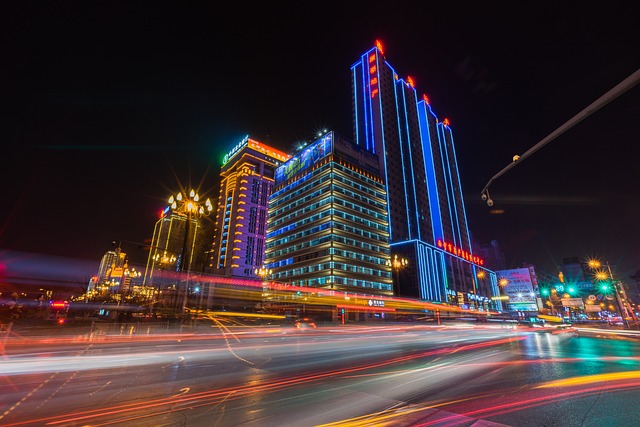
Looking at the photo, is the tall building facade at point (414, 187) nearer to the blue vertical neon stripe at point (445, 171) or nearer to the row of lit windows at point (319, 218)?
the blue vertical neon stripe at point (445, 171)

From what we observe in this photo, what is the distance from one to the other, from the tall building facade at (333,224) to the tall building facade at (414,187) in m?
7.57

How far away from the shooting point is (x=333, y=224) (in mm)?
77812

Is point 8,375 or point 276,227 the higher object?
point 276,227

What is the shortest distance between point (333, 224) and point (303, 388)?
69975mm

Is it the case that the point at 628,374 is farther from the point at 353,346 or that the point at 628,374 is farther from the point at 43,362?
the point at 43,362

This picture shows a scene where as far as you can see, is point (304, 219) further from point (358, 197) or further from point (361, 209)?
point (358, 197)

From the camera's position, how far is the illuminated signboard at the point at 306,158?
292 feet

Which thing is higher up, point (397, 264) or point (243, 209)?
point (243, 209)

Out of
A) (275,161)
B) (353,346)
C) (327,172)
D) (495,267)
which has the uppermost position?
(275,161)

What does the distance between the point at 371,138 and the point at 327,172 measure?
29885mm

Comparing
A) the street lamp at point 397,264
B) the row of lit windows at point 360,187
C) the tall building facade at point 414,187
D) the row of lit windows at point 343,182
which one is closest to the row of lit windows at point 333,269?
the street lamp at point 397,264

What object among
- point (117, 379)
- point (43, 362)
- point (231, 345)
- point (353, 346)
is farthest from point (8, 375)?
point (353, 346)

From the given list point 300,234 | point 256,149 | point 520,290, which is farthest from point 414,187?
point 256,149

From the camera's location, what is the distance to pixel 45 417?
19.0ft
